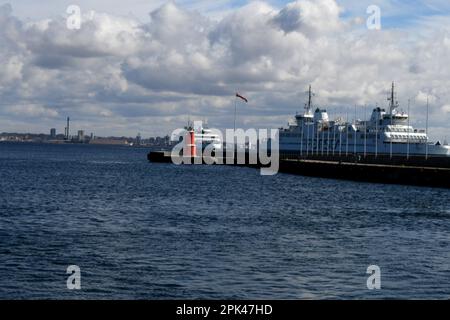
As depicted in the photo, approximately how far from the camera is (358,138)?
148875mm

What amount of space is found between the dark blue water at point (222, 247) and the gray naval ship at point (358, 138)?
235 feet

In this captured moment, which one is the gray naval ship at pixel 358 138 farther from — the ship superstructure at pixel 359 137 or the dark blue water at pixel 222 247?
the dark blue water at pixel 222 247

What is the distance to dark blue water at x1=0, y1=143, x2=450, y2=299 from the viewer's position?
2388 cm

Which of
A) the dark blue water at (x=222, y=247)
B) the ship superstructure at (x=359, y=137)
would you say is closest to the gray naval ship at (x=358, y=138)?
the ship superstructure at (x=359, y=137)

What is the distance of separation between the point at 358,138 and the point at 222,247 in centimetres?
12025

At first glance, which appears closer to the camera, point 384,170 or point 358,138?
point 384,170

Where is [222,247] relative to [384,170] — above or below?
below

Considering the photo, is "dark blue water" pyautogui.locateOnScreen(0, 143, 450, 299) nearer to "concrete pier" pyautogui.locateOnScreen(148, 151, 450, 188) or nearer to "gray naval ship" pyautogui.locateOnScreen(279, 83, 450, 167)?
"concrete pier" pyautogui.locateOnScreen(148, 151, 450, 188)

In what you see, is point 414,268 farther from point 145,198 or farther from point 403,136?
point 403,136

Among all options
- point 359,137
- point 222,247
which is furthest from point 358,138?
point 222,247

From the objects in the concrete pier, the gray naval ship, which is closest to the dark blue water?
the concrete pier

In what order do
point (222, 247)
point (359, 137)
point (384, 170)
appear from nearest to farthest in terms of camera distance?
point (222, 247) < point (384, 170) < point (359, 137)

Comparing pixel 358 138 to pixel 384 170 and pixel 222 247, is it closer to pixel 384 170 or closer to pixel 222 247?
pixel 384 170

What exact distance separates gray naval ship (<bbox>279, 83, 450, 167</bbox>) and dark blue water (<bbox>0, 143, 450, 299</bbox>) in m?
71.6
